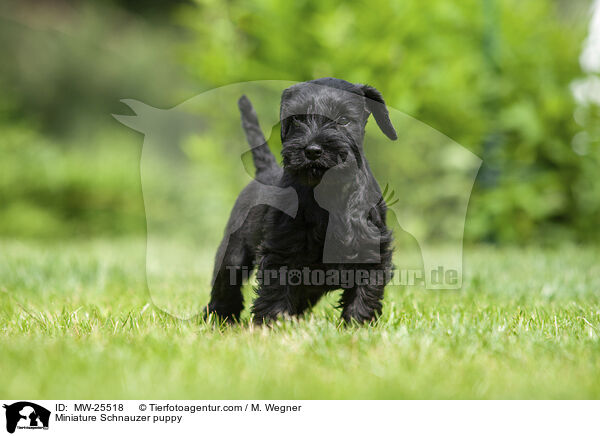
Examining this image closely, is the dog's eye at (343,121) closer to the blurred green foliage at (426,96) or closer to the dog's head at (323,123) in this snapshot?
the dog's head at (323,123)

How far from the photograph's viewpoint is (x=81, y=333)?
2.40 m

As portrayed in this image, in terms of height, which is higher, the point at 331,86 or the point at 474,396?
the point at 331,86

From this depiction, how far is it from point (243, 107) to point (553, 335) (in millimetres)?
1964

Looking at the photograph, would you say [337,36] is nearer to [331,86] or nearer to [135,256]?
[135,256]

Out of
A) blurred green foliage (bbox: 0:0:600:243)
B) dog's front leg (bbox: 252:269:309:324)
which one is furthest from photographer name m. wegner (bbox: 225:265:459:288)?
blurred green foliage (bbox: 0:0:600:243)

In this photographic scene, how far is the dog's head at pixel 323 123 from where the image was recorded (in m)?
2.31

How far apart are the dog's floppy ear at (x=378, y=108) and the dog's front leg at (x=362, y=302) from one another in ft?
2.31

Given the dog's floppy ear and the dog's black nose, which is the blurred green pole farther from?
the dog's black nose

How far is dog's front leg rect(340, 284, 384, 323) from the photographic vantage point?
2.51m
